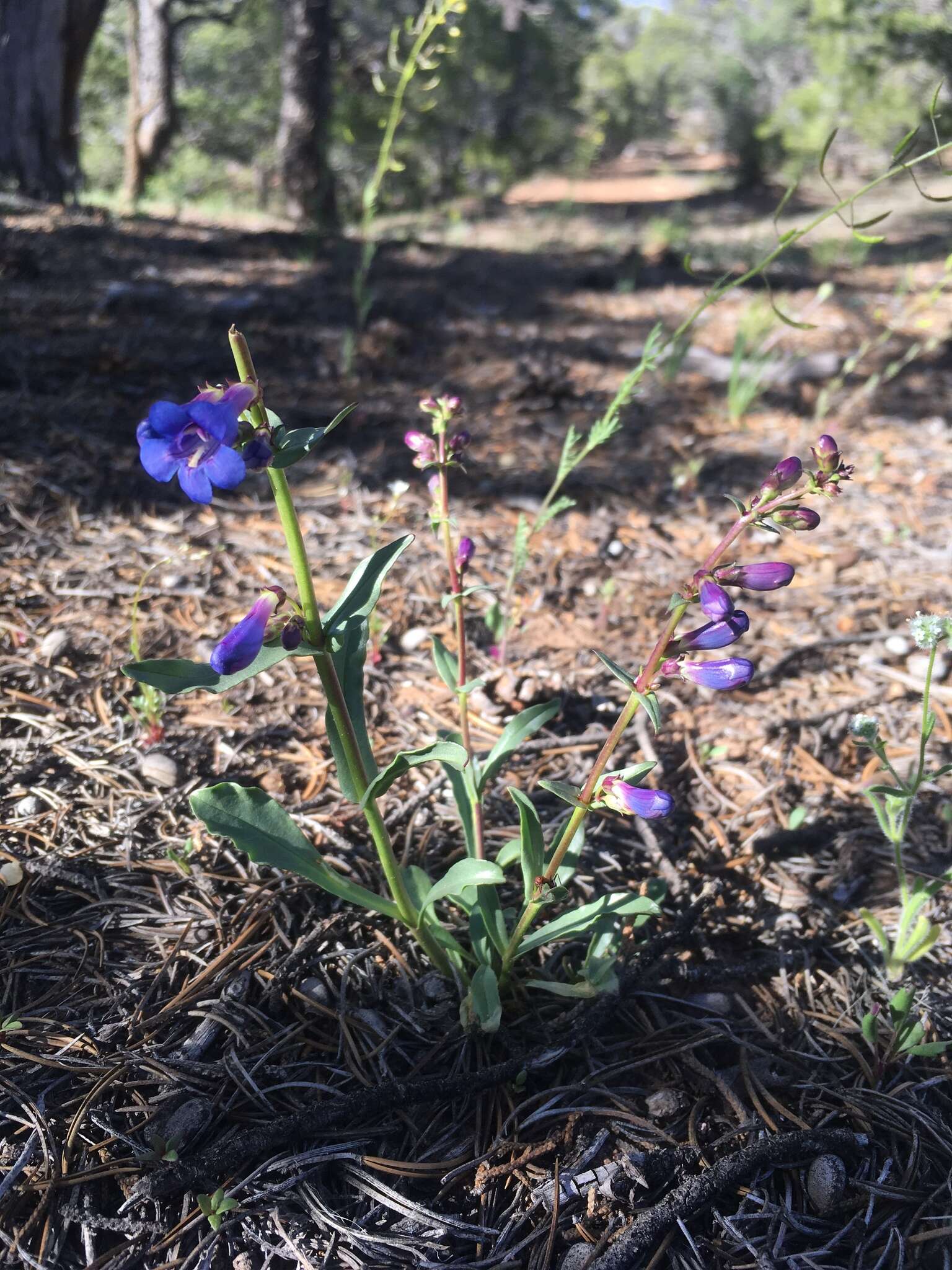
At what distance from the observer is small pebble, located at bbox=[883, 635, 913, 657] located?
2807 millimetres

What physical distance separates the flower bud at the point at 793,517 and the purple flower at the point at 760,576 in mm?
66

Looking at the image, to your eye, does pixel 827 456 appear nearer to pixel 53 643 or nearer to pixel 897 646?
pixel 897 646

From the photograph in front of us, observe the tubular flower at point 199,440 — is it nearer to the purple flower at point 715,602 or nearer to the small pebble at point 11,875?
the purple flower at point 715,602

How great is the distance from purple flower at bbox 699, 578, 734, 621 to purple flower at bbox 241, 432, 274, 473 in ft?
2.26

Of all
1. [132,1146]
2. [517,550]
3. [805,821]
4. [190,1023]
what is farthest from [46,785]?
[805,821]

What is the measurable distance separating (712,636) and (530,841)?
0.50m

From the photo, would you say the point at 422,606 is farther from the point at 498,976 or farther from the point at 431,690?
the point at 498,976

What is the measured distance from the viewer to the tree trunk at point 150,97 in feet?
37.8

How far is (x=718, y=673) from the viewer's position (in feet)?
4.50

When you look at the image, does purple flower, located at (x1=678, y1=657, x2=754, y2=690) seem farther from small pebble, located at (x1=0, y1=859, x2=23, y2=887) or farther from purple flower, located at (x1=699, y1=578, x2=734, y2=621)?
small pebble, located at (x1=0, y1=859, x2=23, y2=887)

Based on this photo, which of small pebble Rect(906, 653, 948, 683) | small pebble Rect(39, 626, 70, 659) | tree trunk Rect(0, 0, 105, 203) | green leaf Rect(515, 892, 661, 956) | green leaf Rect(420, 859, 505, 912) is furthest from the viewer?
tree trunk Rect(0, 0, 105, 203)

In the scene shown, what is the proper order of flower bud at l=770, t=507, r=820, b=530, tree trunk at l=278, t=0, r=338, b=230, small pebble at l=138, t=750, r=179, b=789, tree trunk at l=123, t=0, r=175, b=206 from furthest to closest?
tree trunk at l=123, t=0, r=175, b=206 → tree trunk at l=278, t=0, r=338, b=230 → small pebble at l=138, t=750, r=179, b=789 → flower bud at l=770, t=507, r=820, b=530

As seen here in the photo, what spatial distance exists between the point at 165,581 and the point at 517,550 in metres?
1.25

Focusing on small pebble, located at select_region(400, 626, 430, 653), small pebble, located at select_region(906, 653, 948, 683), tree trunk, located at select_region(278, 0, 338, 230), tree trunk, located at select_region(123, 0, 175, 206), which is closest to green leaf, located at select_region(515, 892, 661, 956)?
small pebble, located at select_region(400, 626, 430, 653)
